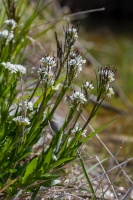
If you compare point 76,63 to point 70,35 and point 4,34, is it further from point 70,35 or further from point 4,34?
point 4,34

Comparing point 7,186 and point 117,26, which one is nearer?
point 7,186

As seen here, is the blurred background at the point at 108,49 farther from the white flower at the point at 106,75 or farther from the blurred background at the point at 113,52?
the white flower at the point at 106,75

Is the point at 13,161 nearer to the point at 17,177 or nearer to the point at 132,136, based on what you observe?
the point at 17,177

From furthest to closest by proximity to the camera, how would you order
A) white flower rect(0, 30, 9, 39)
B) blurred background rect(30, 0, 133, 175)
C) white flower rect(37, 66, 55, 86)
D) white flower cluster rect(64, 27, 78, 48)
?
blurred background rect(30, 0, 133, 175), white flower rect(0, 30, 9, 39), white flower cluster rect(64, 27, 78, 48), white flower rect(37, 66, 55, 86)

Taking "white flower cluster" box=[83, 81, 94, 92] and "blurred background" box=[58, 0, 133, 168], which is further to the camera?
"blurred background" box=[58, 0, 133, 168]

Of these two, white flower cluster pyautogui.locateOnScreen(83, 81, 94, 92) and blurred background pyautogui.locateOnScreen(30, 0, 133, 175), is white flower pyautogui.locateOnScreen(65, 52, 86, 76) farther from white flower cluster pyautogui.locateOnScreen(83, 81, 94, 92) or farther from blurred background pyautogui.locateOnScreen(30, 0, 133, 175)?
blurred background pyautogui.locateOnScreen(30, 0, 133, 175)

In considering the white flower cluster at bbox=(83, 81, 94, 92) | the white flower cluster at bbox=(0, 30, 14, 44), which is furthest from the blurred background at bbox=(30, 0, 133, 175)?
the white flower cluster at bbox=(0, 30, 14, 44)

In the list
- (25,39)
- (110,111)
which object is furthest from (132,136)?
(25,39)

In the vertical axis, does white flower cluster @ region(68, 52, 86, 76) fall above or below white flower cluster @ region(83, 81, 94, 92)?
above

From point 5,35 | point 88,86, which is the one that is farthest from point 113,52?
point 88,86

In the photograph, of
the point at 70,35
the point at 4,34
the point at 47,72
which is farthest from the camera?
the point at 4,34

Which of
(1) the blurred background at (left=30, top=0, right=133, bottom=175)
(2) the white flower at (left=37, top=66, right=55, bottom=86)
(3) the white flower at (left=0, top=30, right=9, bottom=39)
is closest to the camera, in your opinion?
(2) the white flower at (left=37, top=66, right=55, bottom=86)
